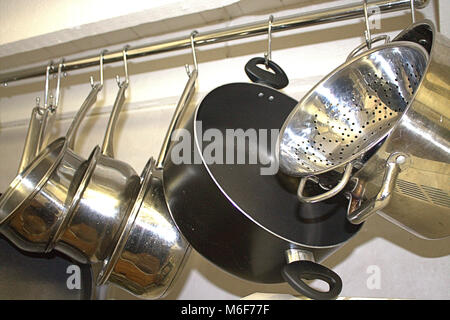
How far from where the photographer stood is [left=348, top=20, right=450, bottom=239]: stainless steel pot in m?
0.45

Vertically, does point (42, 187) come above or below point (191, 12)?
below

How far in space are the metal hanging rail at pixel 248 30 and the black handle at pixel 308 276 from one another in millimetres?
379

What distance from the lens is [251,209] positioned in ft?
2.23

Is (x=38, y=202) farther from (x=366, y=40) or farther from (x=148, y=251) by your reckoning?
(x=366, y=40)

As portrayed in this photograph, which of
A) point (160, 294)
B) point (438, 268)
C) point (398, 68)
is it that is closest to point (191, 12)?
point (398, 68)

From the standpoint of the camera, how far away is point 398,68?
562mm

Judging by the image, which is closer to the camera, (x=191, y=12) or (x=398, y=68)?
(x=398, y=68)

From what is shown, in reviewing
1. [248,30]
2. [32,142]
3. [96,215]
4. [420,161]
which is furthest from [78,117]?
[420,161]

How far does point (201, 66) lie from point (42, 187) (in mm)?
445

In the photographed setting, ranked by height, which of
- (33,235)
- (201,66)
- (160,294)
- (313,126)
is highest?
A: (201,66)

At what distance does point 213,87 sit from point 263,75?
24 cm

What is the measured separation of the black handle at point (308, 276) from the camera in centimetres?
48

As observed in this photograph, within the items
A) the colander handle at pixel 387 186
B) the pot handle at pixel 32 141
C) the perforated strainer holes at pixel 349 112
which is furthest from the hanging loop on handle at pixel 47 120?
the colander handle at pixel 387 186
